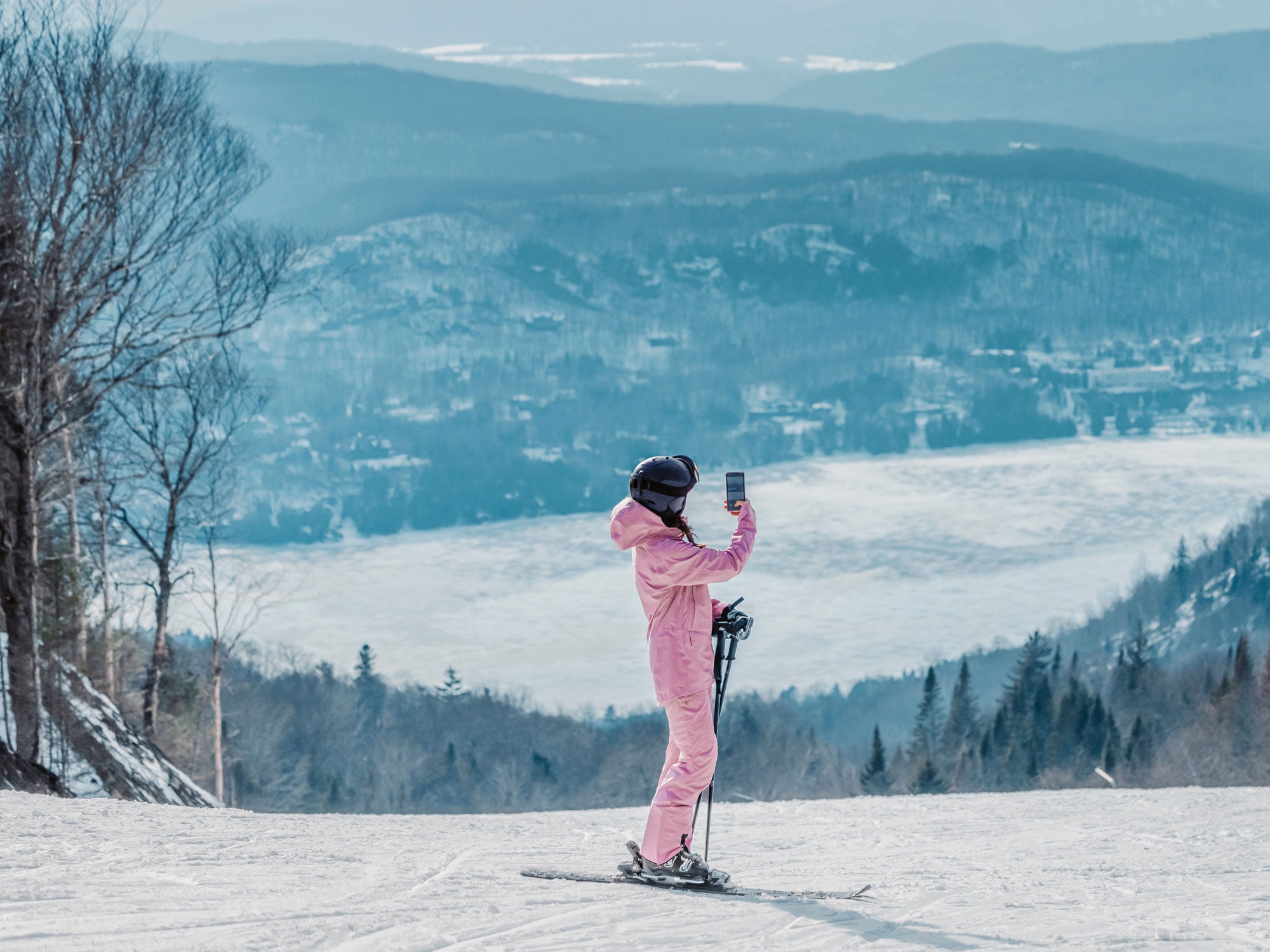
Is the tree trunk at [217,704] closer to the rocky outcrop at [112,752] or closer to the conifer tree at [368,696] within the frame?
the rocky outcrop at [112,752]

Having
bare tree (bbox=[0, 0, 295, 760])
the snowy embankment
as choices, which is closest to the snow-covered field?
bare tree (bbox=[0, 0, 295, 760])

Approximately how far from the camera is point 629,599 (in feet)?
606

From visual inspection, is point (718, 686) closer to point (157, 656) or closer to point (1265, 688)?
point (157, 656)

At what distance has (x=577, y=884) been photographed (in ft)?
18.5

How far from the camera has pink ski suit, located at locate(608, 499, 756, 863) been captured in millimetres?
5156

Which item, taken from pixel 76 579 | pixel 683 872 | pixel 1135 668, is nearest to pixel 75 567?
pixel 76 579

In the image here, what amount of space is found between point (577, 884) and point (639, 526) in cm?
167

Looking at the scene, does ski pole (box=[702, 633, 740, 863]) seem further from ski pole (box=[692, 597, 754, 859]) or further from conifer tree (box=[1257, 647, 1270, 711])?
conifer tree (box=[1257, 647, 1270, 711])

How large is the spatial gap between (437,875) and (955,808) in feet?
16.8

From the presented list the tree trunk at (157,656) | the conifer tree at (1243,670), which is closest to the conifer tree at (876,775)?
the conifer tree at (1243,670)

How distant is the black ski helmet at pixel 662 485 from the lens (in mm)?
5180

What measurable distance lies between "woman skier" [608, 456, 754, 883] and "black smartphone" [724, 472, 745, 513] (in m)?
0.04

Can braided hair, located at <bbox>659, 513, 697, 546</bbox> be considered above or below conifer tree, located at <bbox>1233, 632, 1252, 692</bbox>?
above

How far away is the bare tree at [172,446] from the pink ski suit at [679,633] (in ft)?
45.7
